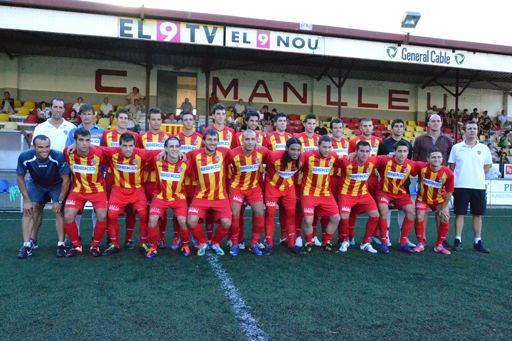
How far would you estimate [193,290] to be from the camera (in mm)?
3602

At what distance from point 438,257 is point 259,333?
3275mm

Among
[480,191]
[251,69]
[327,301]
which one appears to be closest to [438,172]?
[480,191]

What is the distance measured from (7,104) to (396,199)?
13.3 meters

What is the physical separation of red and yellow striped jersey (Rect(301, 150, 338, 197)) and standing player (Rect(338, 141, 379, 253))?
0.23 metres

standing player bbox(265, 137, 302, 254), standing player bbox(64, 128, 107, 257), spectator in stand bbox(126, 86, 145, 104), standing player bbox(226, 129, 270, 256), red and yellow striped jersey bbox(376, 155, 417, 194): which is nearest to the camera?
standing player bbox(64, 128, 107, 257)

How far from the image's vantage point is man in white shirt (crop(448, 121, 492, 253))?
5.68 meters

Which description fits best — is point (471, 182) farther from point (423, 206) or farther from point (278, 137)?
point (278, 137)

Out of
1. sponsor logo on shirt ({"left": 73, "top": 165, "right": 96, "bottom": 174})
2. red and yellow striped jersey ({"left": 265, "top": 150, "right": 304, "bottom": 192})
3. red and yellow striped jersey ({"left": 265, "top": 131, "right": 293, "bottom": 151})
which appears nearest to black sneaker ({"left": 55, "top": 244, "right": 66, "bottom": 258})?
sponsor logo on shirt ({"left": 73, "top": 165, "right": 96, "bottom": 174})

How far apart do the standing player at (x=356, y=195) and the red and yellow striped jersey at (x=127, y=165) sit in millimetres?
2425

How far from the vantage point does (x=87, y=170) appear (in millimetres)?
4848

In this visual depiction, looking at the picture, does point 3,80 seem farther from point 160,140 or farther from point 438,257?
point 438,257

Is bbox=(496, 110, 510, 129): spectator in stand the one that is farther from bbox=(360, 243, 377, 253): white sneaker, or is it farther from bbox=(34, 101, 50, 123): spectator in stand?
bbox=(34, 101, 50, 123): spectator in stand

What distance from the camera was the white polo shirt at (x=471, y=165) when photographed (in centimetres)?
571

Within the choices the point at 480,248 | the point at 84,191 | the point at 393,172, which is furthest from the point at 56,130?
the point at 480,248
